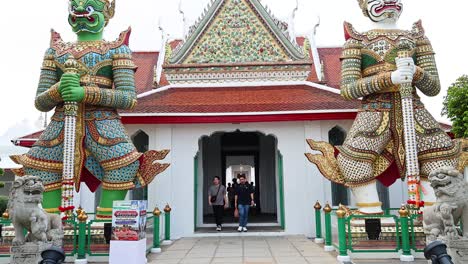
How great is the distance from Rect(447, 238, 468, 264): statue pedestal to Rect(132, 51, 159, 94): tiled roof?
975cm

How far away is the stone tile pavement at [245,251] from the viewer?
21.2ft

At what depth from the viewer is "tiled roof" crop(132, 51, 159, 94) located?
518 inches

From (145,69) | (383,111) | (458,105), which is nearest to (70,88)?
(383,111)

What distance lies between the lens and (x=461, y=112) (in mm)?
12844

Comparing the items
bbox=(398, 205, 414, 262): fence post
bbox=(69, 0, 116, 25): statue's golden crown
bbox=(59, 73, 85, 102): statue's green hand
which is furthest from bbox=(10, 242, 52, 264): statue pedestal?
bbox=(398, 205, 414, 262): fence post

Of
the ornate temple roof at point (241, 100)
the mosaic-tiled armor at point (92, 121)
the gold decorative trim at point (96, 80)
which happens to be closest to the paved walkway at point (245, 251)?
the mosaic-tiled armor at point (92, 121)

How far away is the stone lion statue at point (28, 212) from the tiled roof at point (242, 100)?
3.86 metres

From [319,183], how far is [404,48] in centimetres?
361

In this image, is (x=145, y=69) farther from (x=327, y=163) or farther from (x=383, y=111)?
(x=383, y=111)

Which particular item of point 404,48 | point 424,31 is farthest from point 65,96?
point 424,31

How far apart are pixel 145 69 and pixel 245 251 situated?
342 inches

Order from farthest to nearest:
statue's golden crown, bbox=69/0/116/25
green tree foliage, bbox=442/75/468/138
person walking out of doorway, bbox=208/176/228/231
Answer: green tree foliage, bbox=442/75/468/138 < person walking out of doorway, bbox=208/176/228/231 < statue's golden crown, bbox=69/0/116/25

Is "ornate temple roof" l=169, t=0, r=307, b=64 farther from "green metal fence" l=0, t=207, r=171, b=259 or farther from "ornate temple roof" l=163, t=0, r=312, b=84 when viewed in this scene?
"green metal fence" l=0, t=207, r=171, b=259

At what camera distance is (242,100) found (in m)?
9.64
